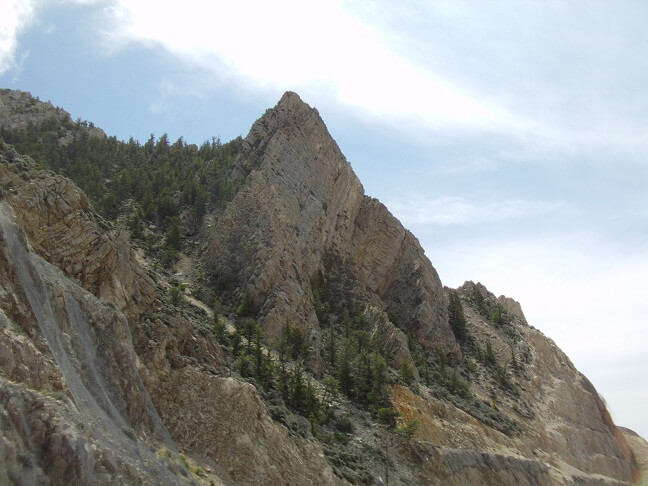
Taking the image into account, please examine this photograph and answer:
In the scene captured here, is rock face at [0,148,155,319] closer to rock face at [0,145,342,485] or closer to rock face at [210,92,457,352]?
rock face at [0,145,342,485]

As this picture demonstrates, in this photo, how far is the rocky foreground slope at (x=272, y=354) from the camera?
71.0 ft

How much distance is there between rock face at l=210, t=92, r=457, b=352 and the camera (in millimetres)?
58031

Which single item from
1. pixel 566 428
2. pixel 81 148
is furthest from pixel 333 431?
pixel 81 148

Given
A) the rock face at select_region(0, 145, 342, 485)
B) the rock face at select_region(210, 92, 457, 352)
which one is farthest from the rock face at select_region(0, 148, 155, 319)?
the rock face at select_region(210, 92, 457, 352)

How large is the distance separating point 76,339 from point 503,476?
112 feet

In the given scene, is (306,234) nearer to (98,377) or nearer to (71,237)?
(71,237)

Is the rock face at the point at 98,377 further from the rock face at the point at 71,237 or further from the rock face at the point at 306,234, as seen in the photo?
the rock face at the point at 306,234

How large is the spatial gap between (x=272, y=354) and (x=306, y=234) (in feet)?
71.6

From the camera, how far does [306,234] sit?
6719 centimetres

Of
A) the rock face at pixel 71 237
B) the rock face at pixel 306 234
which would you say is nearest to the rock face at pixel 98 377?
the rock face at pixel 71 237

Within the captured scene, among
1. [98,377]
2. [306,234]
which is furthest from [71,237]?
[306,234]

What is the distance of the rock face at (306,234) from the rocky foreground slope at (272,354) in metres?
0.23

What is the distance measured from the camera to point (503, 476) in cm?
4581

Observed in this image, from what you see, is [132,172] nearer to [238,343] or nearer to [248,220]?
[248,220]
